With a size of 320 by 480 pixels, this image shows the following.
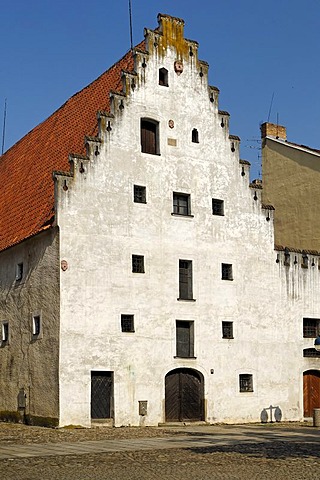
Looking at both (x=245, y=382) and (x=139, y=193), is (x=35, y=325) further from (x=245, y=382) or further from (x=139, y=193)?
(x=245, y=382)

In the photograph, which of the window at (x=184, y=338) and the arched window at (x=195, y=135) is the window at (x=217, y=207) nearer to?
the arched window at (x=195, y=135)

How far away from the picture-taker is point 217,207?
127ft

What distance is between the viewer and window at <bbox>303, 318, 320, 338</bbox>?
133 ft

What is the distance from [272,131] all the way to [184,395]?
67.7ft

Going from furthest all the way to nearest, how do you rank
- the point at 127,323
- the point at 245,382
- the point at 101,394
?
1. the point at 245,382
2. the point at 127,323
3. the point at 101,394

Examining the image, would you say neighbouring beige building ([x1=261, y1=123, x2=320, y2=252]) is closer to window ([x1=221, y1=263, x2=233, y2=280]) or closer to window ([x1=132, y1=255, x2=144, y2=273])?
window ([x1=221, y1=263, x2=233, y2=280])

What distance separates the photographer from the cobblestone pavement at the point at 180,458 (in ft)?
59.6

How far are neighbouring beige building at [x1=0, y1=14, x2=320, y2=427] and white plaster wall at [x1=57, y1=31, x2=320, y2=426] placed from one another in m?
0.06

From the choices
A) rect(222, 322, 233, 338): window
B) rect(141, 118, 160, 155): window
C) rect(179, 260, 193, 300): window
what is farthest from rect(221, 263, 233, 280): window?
rect(141, 118, 160, 155): window

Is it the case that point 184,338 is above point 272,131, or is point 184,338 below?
below

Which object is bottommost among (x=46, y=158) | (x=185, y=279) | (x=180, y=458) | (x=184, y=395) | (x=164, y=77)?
(x=180, y=458)

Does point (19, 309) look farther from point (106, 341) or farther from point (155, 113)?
point (155, 113)

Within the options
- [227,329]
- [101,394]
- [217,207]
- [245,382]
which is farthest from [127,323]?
[217,207]

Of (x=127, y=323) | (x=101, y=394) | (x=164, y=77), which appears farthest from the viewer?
(x=164, y=77)
